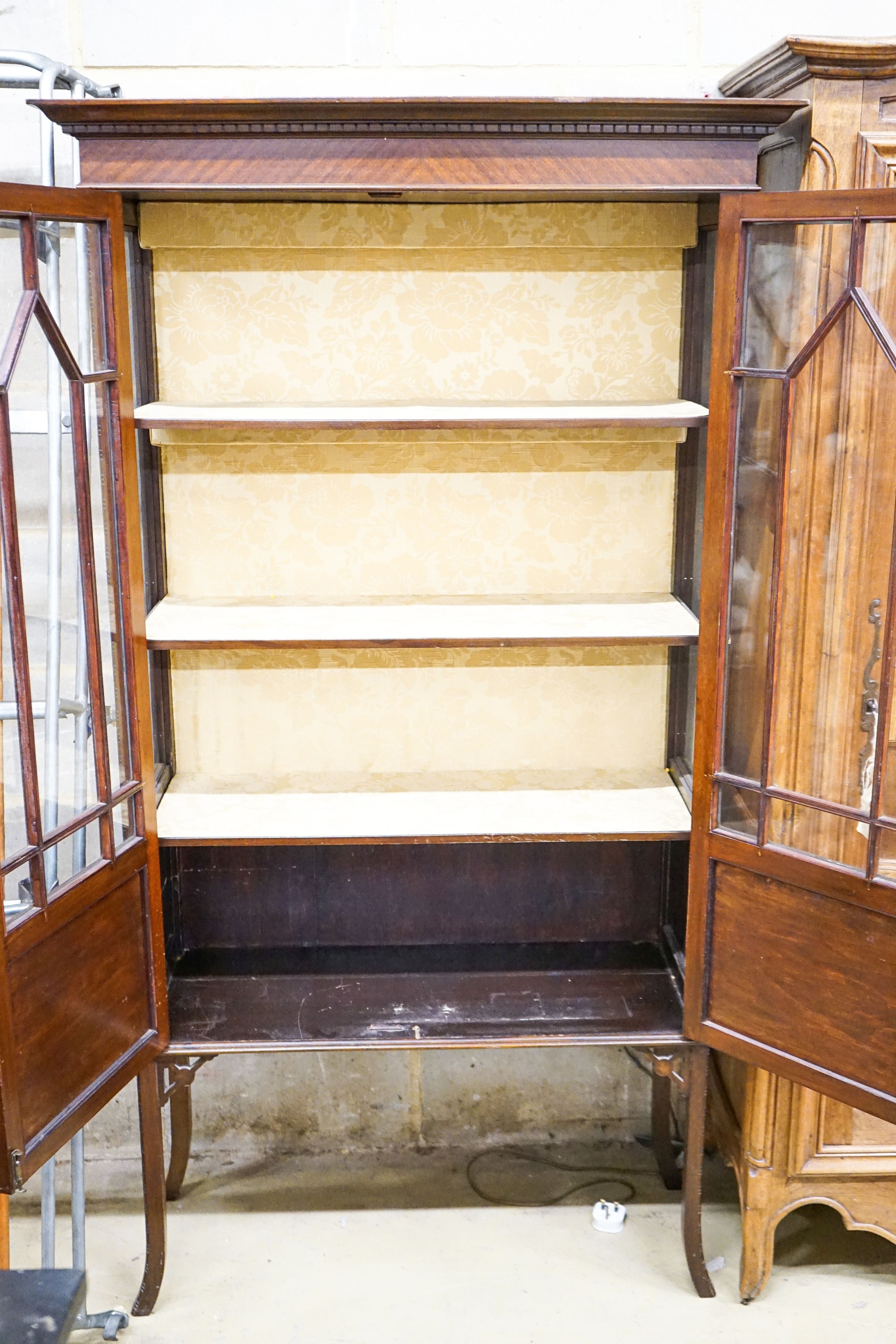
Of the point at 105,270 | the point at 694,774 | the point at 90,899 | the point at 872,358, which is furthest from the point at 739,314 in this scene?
the point at 90,899

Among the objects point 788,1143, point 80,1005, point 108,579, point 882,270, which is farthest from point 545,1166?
point 882,270

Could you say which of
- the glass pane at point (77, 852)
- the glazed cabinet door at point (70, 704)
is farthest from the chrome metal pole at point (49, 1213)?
the glass pane at point (77, 852)

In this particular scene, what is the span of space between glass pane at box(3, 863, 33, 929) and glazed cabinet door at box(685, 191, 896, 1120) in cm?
112

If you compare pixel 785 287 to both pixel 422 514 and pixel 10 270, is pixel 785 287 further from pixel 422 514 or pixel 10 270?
pixel 10 270

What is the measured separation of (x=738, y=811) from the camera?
7.08ft

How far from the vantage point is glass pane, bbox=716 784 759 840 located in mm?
2135

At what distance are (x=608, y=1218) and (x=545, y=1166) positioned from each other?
0.26 meters

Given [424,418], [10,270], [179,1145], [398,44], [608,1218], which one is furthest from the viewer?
[179,1145]

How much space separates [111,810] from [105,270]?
0.89 m

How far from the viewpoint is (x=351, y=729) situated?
2617 millimetres

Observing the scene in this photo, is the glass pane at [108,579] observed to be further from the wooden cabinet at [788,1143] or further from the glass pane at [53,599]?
the wooden cabinet at [788,1143]

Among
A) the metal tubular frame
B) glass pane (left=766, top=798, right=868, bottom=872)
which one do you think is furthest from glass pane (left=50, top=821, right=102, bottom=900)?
glass pane (left=766, top=798, right=868, bottom=872)

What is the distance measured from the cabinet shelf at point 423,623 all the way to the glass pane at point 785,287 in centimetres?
52

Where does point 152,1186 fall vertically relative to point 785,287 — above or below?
below
